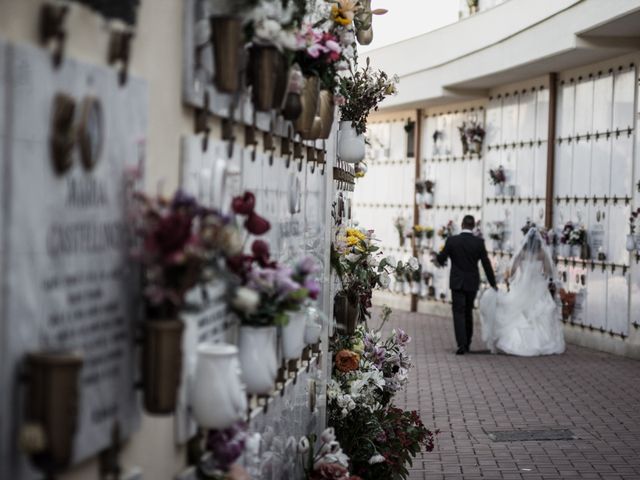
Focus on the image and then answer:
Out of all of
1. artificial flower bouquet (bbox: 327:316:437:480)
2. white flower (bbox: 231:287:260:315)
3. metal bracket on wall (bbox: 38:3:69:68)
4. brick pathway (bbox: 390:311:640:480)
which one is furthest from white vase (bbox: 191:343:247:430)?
brick pathway (bbox: 390:311:640:480)

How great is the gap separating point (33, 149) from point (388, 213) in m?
20.1

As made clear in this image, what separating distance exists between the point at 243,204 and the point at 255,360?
49 cm

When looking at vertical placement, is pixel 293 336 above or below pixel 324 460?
above

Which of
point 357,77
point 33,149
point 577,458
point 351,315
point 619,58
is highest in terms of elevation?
point 619,58

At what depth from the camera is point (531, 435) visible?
8.61 meters

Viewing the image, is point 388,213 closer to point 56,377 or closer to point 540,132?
point 540,132

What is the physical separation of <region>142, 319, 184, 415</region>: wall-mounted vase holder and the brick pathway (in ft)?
16.2

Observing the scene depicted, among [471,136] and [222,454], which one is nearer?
[222,454]

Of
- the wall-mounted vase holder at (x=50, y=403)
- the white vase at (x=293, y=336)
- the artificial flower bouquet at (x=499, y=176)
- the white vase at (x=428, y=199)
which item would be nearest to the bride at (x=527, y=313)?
the artificial flower bouquet at (x=499, y=176)

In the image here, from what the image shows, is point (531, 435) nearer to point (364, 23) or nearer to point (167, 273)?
point (364, 23)

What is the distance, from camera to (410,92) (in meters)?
19.9

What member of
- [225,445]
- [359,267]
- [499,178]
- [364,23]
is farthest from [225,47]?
[499,178]

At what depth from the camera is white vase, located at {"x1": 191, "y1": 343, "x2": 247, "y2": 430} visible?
2.77 metres

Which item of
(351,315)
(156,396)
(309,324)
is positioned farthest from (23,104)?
(351,315)
